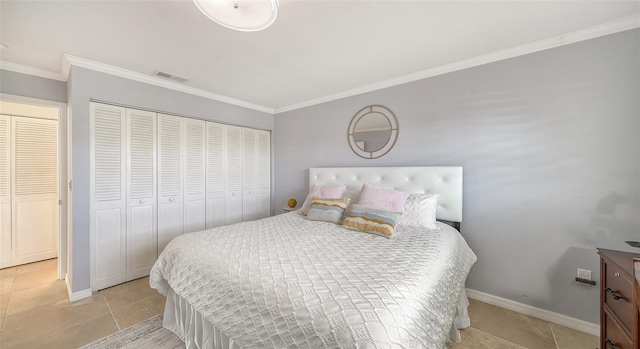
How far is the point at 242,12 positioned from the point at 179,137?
2364 millimetres

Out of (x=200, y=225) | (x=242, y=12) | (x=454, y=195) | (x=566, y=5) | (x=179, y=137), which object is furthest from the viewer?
(x=200, y=225)

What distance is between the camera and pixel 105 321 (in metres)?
1.97

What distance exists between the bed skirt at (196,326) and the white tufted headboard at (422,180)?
848 millimetres

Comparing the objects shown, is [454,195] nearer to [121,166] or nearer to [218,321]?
[218,321]

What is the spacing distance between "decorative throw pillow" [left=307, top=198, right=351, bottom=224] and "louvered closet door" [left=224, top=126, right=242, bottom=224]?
162cm

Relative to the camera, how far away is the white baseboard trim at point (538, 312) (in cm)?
184

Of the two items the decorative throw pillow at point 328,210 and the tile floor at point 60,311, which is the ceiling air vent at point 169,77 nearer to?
the decorative throw pillow at point 328,210

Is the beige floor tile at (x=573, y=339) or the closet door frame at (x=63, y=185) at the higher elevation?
the closet door frame at (x=63, y=185)

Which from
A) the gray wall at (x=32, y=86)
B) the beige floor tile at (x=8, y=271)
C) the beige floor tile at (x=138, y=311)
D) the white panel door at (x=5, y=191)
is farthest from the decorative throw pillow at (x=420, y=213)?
the white panel door at (x=5, y=191)

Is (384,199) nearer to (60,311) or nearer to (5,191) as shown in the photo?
(60,311)

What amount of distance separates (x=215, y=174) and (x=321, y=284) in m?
2.82

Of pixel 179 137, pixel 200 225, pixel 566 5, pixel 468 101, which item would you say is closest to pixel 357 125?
pixel 468 101

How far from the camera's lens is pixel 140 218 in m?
2.75

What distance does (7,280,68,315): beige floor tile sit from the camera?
2.17 metres
